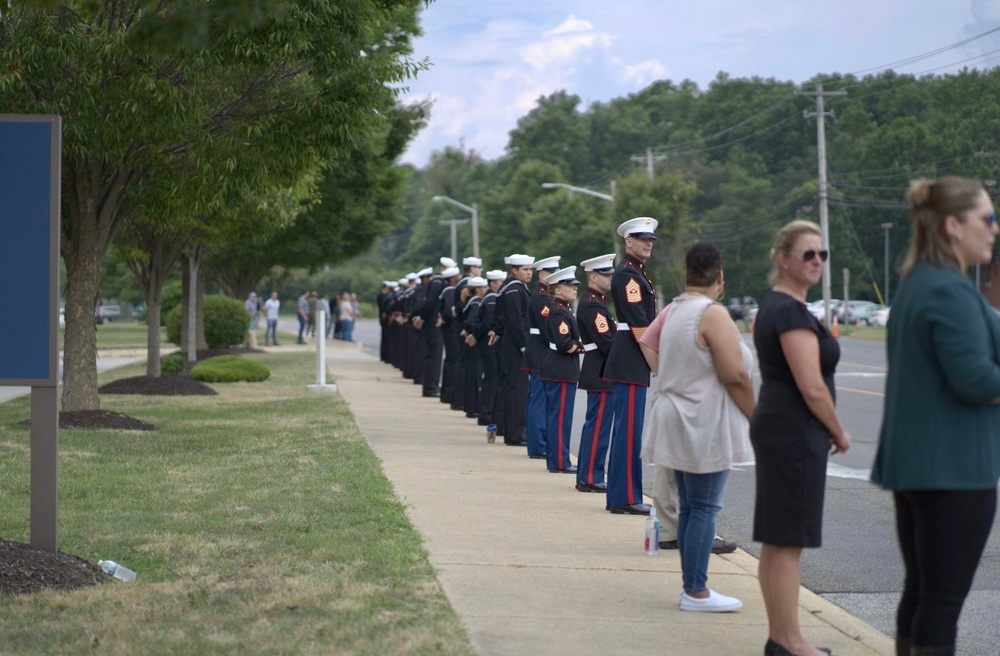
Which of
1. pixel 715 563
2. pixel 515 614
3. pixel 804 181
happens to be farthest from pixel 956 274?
pixel 804 181

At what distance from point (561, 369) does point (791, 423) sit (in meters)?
6.98

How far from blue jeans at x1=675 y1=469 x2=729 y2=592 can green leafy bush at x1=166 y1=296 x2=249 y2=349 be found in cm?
3069

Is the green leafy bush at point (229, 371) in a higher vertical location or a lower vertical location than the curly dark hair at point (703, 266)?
lower

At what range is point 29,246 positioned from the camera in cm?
718

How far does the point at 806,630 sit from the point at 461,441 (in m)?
8.87

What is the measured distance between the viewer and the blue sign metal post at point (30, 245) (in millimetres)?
7148

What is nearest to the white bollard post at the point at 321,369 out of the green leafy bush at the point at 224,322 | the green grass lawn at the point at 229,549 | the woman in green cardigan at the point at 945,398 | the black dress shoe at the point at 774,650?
the green grass lawn at the point at 229,549

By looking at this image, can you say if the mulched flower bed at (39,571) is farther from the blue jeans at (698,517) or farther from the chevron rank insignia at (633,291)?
the chevron rank insignia at (633,291)

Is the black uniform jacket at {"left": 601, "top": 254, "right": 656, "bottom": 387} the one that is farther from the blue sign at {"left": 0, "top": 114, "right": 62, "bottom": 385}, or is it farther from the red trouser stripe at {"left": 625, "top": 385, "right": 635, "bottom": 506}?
the blue sign at {"left": 0, "top": 114, "right": 62, "bottom": 385}

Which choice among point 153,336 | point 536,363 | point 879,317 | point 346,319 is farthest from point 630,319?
point 879,317

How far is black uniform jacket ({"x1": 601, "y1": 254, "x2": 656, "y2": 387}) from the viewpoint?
9227 mm

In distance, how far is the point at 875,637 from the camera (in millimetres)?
6340

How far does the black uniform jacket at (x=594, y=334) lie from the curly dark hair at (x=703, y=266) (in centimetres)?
384

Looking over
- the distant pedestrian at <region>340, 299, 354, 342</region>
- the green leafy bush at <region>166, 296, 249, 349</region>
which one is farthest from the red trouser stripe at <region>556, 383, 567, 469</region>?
the distant pedestrian at <region>340, 299, 354, 342</region>
